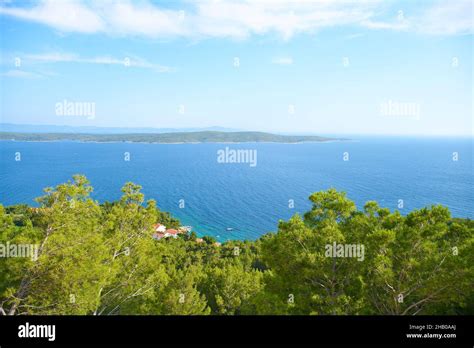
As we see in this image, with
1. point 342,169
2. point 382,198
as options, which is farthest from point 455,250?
point 342,169

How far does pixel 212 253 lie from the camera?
91.8 feet

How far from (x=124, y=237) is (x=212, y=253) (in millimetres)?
19729

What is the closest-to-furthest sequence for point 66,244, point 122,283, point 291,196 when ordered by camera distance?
1. point 66,244
2. point 122,283
3. point 291,196
